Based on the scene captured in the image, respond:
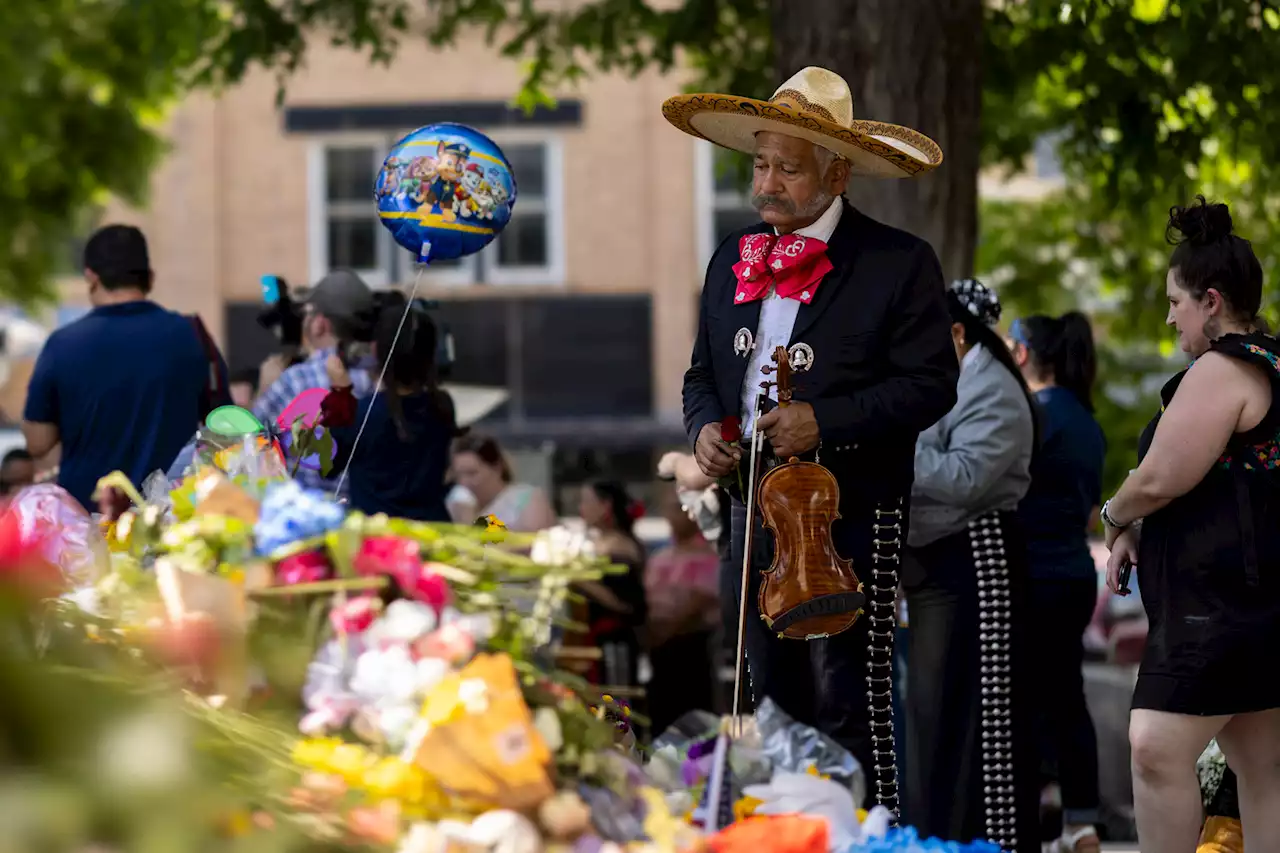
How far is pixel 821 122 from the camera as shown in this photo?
454cm

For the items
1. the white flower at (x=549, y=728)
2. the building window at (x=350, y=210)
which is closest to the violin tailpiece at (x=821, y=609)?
the white flower at (x=549, y=728)

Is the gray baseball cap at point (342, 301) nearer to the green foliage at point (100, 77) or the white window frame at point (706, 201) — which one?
the green foliage at point (100, 77)

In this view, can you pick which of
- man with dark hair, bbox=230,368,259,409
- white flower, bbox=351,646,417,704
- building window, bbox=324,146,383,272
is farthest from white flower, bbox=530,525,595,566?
building window, bbox=324,146,383,272

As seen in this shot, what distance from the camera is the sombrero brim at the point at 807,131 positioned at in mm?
4582

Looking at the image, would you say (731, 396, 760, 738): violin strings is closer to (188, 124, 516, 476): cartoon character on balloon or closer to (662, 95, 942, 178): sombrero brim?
(662, 95, 942, 178): sombrero brim

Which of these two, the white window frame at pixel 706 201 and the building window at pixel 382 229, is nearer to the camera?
the white window frame at pixel 706 201

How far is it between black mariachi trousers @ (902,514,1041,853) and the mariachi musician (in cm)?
73

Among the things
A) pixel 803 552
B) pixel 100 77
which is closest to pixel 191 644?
pixel 803 552

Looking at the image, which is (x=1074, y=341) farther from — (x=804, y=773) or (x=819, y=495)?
(x=804, y=773)

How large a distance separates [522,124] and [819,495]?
16750 mm

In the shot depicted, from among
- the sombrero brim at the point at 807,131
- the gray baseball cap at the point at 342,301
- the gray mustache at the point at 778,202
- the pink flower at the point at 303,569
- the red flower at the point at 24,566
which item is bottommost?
the pink flower at the point at 303,569

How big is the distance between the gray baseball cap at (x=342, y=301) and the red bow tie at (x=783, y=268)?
219 cm

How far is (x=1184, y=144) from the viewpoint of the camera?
9.57m

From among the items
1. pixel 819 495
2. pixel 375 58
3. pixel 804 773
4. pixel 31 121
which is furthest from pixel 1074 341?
pixel 31 121
